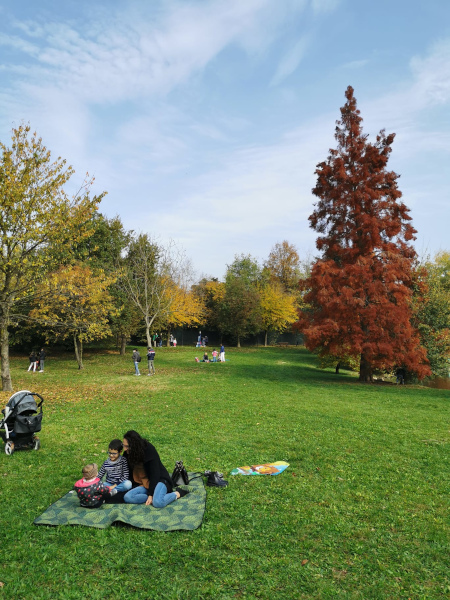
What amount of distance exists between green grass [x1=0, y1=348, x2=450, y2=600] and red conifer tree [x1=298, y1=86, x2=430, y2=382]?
6.66m

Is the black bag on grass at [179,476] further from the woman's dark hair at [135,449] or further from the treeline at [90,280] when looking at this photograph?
the treeline at [90,280]

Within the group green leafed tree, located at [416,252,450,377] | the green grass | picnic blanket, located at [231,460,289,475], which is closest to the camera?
the green grass

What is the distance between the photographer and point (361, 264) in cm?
1964

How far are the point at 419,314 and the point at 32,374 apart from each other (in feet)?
72.0

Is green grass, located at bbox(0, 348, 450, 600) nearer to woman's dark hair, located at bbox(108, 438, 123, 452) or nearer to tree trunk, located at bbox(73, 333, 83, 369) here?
woman's dark hair, located at bbox(108, 438, 123, 452)

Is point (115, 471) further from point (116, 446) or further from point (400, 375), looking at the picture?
point (400, 375)

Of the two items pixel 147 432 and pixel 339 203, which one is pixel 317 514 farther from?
pixel 339 203

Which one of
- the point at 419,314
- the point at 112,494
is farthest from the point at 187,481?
the point at 419,314

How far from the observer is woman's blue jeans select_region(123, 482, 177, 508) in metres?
5.63

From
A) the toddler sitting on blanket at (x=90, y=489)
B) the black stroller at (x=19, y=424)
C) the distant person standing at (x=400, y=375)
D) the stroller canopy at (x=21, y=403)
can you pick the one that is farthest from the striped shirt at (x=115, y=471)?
the distant person standing at (x=400, y=375)

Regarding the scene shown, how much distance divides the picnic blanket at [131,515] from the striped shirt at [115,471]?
0.45 m

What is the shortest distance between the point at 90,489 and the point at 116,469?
2.35ft

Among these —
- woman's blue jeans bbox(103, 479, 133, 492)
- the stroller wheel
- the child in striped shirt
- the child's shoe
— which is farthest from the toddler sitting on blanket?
the stroller wheel

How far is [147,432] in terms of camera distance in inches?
382
